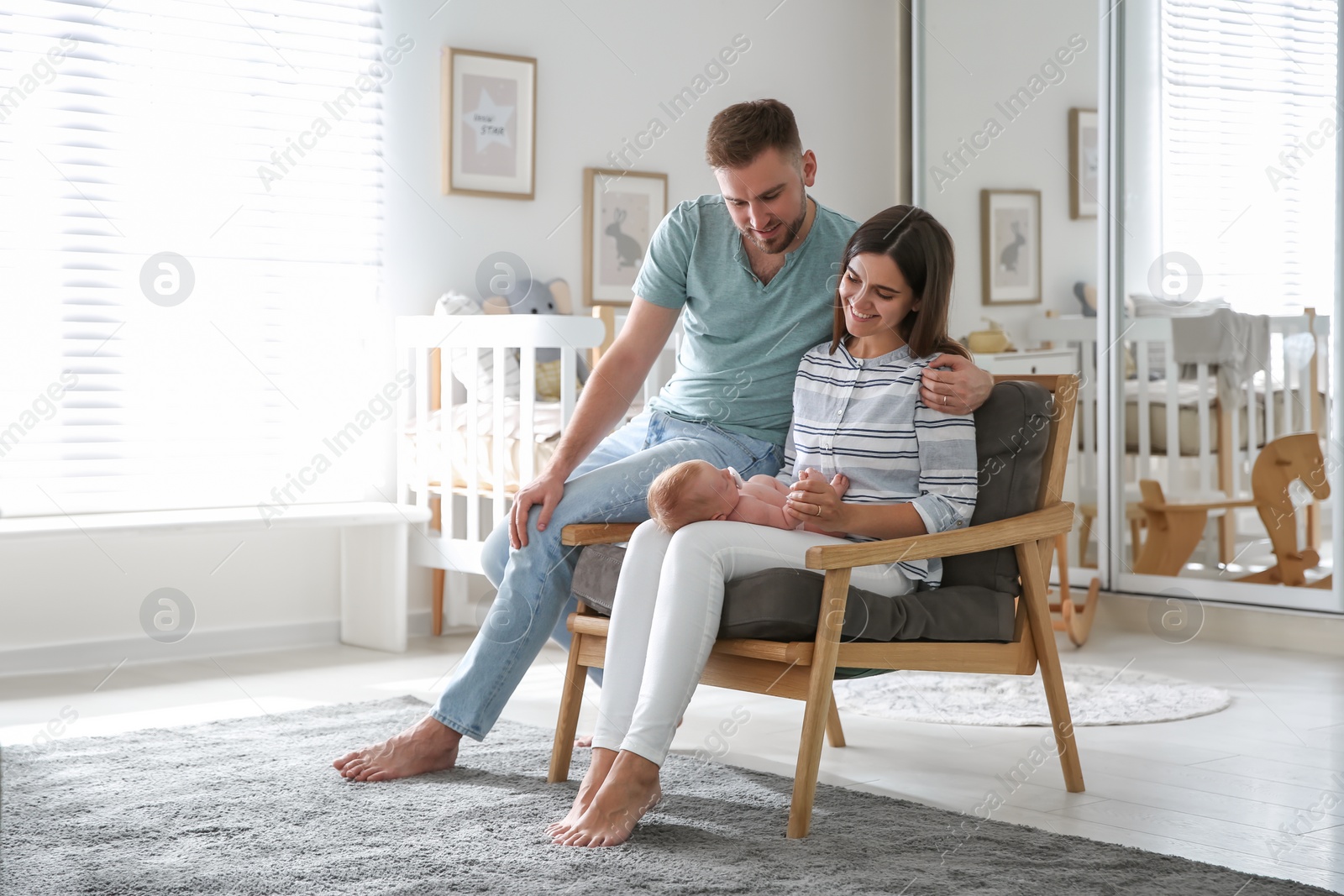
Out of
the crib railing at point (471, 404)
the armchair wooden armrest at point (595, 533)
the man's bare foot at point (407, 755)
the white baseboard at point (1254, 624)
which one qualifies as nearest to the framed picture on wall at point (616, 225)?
the crib railing at point (471, 404)

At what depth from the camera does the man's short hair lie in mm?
1994

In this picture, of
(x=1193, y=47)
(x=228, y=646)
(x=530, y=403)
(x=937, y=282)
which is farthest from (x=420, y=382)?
(x=1193, y=47)

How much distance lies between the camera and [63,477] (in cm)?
333

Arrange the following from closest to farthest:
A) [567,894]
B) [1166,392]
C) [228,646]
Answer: [567,894]
[228,646]
[1166,392]

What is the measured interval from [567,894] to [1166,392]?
2774 mm

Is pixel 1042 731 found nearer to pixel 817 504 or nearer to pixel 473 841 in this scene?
pixel 817 504

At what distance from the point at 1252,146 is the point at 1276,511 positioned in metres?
0.97

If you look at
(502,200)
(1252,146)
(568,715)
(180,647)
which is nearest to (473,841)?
(568,715)

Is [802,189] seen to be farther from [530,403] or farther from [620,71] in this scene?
[620,71]

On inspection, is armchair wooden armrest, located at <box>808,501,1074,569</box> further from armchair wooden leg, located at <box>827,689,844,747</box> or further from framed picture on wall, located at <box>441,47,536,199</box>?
framed picture on wall, located at <box>441,47,536,199</box>

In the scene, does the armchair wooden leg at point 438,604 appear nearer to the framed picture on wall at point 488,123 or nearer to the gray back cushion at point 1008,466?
the framed picture on wall at point 488,123

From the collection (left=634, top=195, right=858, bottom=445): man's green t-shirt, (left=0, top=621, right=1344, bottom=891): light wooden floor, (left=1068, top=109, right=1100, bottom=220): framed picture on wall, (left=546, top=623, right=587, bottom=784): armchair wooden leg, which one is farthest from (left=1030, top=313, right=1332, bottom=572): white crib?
(left=546, top=623, right=587, bottom=784): armchair wooden leg

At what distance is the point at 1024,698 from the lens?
2.88 m

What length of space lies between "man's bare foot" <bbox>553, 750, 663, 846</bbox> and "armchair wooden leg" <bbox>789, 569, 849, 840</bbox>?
0.64ft
